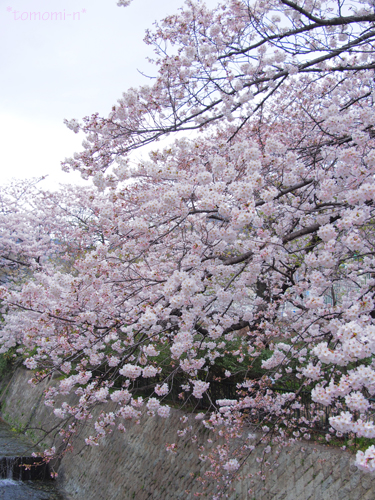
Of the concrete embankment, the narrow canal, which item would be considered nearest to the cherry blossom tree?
the concrete embankment

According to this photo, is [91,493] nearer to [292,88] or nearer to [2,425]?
[2,425]

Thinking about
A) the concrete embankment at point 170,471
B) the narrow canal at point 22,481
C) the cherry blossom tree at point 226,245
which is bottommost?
the narrow canal at point 22,481

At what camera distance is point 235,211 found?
348 centimetres

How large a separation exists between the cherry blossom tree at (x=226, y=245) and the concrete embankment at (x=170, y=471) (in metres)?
0.41

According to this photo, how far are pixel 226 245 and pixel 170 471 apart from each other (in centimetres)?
439

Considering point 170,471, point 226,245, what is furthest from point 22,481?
point 226,245

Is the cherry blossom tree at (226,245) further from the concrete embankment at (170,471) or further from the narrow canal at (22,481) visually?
the narrow canal at (22,481)

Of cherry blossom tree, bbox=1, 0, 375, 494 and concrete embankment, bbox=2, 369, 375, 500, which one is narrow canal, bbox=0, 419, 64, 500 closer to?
concrete embankment, bbox=2, 369, 375, 500

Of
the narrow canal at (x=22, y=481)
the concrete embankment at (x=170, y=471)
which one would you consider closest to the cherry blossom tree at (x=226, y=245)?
the concrete embankment at (x=170, y=471)

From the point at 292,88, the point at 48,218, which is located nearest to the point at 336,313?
the point at 292,88

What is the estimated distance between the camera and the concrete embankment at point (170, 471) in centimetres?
411

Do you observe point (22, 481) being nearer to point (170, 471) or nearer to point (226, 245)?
point (170, 471)

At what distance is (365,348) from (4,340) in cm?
1544

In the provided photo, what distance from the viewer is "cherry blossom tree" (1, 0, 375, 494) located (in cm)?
358
